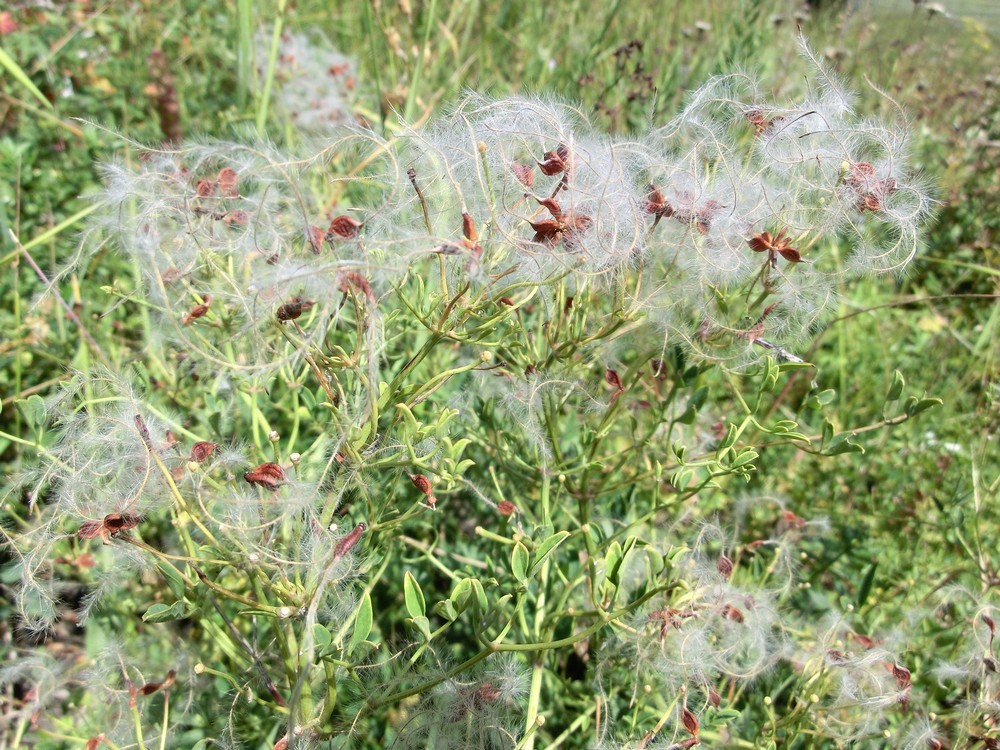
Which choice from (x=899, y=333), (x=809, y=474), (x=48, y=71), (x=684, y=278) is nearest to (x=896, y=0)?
(x=899, y=333)

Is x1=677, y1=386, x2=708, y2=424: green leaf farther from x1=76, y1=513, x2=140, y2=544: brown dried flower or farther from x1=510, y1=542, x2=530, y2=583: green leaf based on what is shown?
x1=76, y1=513, x2=140, y2=544: brown dried flower

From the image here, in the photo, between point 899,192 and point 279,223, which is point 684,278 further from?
point 279,223

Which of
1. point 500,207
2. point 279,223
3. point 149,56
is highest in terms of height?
point 500,207

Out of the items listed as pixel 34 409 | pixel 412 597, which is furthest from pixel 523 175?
pixel 34 409

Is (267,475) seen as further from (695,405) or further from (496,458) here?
(695,405)

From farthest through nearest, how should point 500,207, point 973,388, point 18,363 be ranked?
point 973,388
point 18,363
point 500,207

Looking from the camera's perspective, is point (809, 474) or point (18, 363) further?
point (809, 474)

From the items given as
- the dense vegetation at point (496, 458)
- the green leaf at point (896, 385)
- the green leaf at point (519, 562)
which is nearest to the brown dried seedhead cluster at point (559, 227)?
the dense vegetation at point (496, 458)
